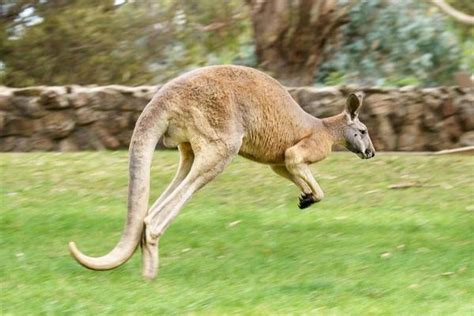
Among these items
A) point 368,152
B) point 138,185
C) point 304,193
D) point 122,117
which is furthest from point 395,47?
point 138,185

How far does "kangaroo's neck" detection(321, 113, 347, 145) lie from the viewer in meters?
8.01

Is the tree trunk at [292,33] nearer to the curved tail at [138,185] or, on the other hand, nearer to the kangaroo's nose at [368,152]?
the kangaroo's nose at [368,152]

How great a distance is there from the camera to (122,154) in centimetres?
1257

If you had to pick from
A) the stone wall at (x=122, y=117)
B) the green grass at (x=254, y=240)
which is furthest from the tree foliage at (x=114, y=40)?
the green grass at (x=254, y=240)

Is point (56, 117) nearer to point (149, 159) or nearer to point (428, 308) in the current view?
point (149, 159)

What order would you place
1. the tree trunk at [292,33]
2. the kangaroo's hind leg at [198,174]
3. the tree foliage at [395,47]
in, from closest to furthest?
1. the kangaroo's hind leg at [198,174]
2. the tree trunk at [292,33]
3. the tree foliage at [395,47]

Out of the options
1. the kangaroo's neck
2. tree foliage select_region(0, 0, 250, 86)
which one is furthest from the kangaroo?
tree foliage select_region(0, 0, 250, 86)

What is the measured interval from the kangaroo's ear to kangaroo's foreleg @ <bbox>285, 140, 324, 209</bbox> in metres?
0.61

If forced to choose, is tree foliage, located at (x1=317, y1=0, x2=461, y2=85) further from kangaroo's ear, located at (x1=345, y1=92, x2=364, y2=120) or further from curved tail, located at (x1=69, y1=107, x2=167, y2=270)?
curved tail, located at (x1=69, y1=107, x2=167, y2=270)

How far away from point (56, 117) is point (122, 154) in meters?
1.19

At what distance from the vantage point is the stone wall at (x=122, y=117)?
514 inches

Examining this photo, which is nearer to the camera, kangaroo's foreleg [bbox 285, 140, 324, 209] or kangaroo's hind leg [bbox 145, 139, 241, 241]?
kangaroo's hind leg [bbox 145, 139, 241, 241]

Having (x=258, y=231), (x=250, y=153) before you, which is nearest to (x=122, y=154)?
(x=258, y=231)

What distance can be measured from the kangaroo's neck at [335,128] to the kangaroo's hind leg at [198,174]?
3.80 feet
